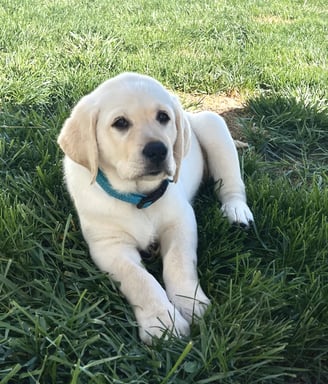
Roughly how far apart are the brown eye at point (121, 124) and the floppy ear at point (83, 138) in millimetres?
→ 96

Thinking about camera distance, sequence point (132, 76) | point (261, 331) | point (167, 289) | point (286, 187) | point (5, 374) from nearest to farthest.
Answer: point (5, 374) → point (261, 331) → point (167, 289) → point (132, 76) → point (286, 187)

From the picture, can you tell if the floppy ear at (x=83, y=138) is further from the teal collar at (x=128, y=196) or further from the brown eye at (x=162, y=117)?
the brown eye at (x=162, y=117)

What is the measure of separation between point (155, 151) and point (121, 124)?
20cm

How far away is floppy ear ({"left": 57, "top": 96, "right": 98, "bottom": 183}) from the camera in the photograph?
2.40m

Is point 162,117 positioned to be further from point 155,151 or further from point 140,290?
point 140,290

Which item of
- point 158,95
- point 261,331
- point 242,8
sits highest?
point 158,95

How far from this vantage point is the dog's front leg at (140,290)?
2.08 m

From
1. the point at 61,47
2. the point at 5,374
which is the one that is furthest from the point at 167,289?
the point at 61,47

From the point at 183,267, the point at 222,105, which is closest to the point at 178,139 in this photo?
the point at 183,267

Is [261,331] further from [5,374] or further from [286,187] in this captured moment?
[286,187]

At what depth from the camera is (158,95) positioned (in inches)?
97.8

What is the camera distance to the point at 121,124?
2395 mm

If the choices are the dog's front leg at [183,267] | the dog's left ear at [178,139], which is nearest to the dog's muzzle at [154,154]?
the dog's left ear at [178,139]

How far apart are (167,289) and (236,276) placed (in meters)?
0.28
